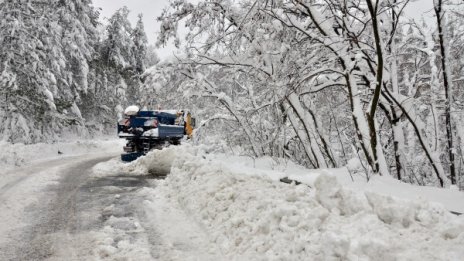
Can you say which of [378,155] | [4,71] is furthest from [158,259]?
[4,71]

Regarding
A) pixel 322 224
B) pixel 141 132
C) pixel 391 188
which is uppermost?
pixel 141 132

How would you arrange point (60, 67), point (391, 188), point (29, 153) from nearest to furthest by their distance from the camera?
point (391, 188) < point (29, 153) < point (60, 67)

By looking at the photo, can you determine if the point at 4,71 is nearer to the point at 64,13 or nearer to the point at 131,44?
the point at 64,13

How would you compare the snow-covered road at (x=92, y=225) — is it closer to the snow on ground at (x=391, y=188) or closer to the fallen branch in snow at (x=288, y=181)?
the fallen branch in snow at (x=288, y=181)

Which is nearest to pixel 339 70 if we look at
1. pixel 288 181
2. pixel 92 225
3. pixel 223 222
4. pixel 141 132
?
pixel 288 181

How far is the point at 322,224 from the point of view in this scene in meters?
3.94

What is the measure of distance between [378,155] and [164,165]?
7.28m

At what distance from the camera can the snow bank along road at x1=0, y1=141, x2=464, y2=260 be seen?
337 cm

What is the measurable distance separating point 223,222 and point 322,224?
70.8 inches

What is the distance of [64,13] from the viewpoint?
26.3 meters

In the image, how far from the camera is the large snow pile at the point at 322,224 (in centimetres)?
320

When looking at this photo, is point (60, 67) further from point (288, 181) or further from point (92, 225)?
point (288, 181)

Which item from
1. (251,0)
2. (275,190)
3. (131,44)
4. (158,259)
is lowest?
(158,259)

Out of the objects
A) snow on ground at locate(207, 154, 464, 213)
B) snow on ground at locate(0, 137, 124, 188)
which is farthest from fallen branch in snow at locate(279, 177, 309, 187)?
snow on ground at locate(0, 137, 124, 188)
